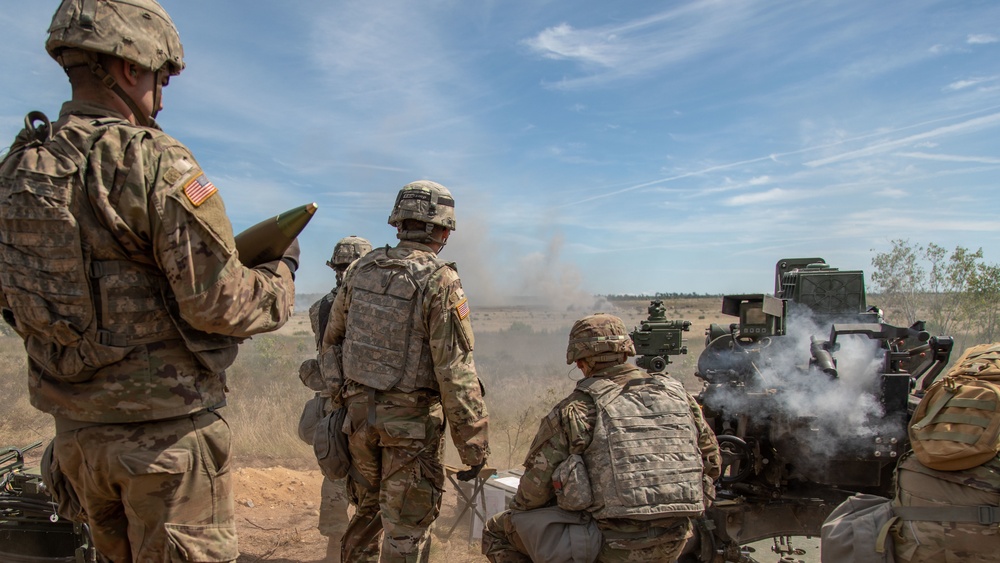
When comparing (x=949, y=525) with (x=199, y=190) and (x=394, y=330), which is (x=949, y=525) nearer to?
(x=394, y=330)

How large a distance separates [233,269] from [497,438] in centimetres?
803

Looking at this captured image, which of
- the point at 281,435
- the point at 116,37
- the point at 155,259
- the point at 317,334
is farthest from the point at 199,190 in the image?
the point at 281,435

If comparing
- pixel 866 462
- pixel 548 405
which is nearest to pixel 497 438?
pixel 548 405

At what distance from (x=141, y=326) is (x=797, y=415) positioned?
432 cm

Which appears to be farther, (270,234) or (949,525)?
(949,525)

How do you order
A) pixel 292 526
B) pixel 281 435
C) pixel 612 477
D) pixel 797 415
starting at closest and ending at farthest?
pixel 612 477 → pixel 797 415 → pixel 292 526 → pixel 281 435

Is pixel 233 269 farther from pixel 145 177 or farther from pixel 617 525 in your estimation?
pixel 617 525

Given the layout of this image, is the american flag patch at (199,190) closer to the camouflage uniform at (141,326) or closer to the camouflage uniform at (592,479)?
the camouflage uniform at (141,326)

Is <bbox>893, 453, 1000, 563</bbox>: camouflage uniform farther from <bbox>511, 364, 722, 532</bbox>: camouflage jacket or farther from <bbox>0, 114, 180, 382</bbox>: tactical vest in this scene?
<bbox>0, 114, 180, 382</bbox>: tactical vest

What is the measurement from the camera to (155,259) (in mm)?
2223

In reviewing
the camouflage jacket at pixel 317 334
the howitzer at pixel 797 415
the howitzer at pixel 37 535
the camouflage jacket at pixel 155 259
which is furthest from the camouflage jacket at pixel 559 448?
the howitzer at pixel 37 535

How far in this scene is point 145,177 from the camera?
7.18 ft

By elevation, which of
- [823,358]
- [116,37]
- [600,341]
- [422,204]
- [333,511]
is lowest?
[333,511]

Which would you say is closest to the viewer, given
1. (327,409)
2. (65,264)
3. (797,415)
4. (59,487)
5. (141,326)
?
(65,264)
